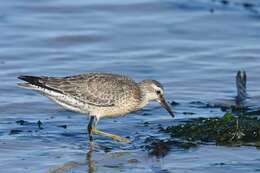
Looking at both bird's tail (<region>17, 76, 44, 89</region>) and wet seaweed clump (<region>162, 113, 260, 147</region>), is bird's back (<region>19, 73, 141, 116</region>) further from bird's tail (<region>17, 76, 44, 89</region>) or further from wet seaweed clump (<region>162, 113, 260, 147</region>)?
wet seaweed clump (<region>162, 113, 260, 147</region>)

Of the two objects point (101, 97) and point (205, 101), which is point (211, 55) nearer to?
point (205, 101)

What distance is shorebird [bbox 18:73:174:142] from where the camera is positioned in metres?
12.5

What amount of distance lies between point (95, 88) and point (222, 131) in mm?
1829

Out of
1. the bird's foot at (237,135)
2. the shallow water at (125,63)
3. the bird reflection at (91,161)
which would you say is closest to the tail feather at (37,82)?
the shallow water at (125,63)

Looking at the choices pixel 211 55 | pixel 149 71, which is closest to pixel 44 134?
pixel 149 71

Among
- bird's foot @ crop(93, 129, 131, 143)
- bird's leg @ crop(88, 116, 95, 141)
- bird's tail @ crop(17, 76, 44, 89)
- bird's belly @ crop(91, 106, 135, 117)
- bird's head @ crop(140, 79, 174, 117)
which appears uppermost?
bird's tail @ crop(17, 76, 44, 89)

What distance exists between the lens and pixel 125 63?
52.6 ft

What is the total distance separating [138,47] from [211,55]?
1399 mm

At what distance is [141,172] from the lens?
10.8m

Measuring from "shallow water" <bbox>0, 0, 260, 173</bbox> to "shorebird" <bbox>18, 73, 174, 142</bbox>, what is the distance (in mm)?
299

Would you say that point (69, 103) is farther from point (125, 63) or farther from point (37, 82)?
point (125, 63)

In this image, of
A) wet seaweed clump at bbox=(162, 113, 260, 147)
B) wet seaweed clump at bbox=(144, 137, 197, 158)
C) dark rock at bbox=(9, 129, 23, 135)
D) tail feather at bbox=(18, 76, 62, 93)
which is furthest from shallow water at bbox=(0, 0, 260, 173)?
tail feather at bbox=(18, 76, 62, 93)

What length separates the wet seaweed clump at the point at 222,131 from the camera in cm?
1198

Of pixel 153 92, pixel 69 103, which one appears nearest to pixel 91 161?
pixel 69 103
